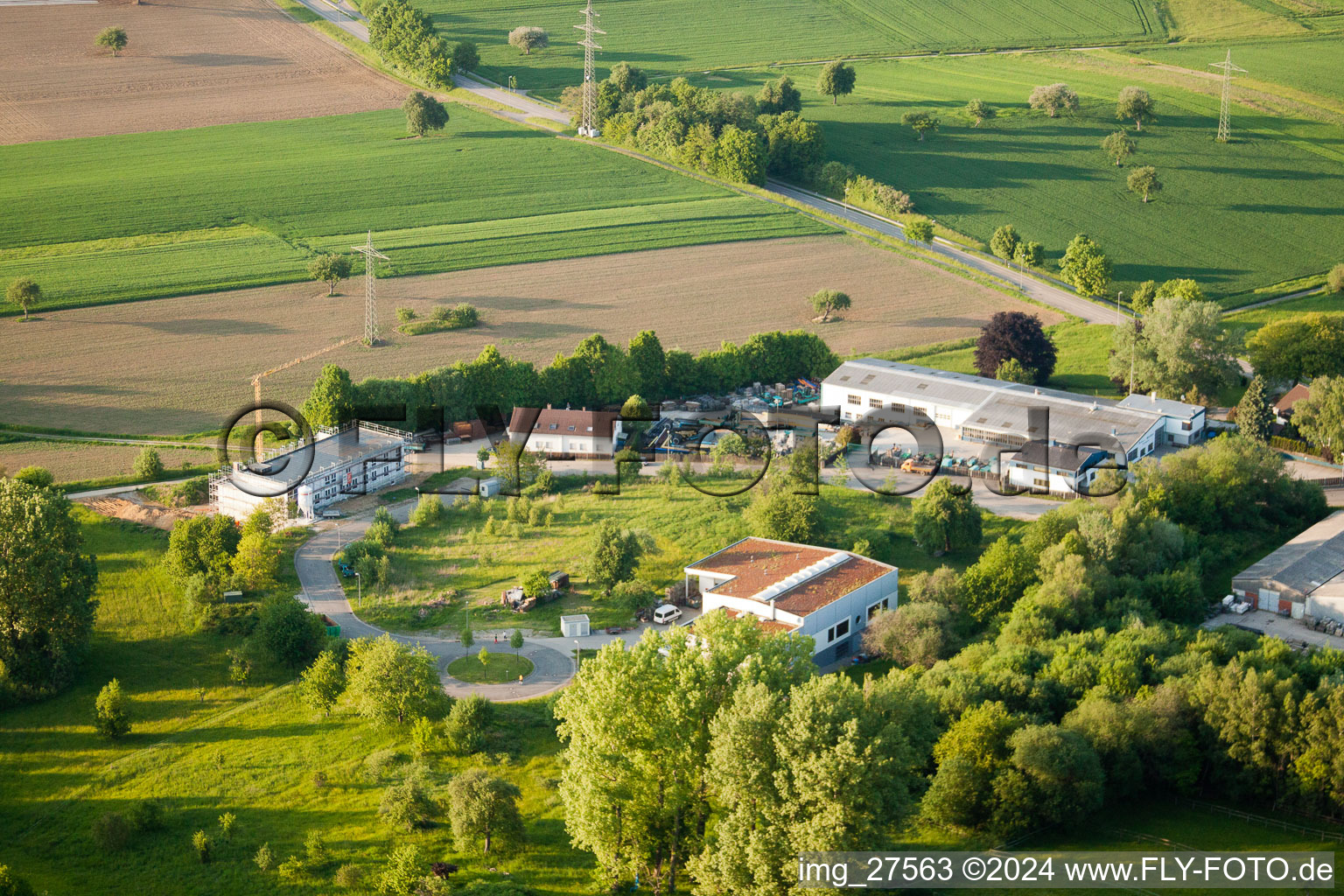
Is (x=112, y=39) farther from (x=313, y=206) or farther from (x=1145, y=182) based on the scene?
(x=1145, y=182)

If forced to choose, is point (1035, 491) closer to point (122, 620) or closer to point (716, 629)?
point (716, 629)

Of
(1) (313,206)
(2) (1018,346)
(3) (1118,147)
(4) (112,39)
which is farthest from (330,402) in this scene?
(4) (112,39)

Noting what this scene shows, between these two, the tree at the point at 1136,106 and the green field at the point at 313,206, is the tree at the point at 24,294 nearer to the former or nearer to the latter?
the green field at the point at 313,206

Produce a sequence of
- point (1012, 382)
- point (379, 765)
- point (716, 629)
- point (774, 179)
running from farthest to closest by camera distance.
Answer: point (774, 179) < point (1012, 382) < point (379, 765) < point (716, 629)

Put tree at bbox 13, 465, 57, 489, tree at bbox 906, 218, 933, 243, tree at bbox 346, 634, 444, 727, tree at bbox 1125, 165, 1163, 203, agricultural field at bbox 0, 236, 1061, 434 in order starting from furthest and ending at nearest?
1. tree at bbox 1125, 165, 1163, 203
2. tree at bbox 906, 218, 933, 243
3. agricultural field at bbox 0, 236, 1061, 434
4. tree at bbox 13, 465, 57, 489
5. tree at bbox 346, 634, 444, 727

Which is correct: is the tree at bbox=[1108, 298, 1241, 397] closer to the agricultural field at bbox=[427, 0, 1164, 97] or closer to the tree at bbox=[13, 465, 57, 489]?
the tree at bbox=[13, 465, 57, 489]

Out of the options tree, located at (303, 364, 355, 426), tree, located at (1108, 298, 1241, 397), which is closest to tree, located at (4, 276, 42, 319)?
tree, located at (303, 364, 355, 426)

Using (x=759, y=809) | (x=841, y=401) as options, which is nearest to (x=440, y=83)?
(x=841, y=401)
